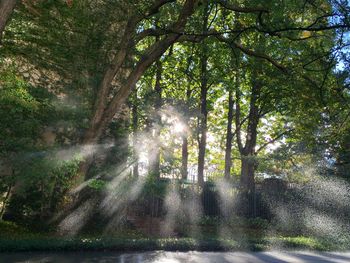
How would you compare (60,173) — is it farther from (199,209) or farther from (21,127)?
(199,209)

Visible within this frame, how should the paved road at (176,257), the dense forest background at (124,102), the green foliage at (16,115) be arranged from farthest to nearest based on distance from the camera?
1. the dense forest background at (124,102)
2. the paved road at (176,257)
3. the green foliage at (16,115)

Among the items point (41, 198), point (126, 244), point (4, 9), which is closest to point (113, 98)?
point (41, 198)

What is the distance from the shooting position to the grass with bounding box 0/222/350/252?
11.2 meters

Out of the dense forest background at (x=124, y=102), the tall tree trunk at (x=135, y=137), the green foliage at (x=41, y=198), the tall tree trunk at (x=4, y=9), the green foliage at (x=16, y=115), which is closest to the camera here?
the tall tree trunk at (x=4, y=9)

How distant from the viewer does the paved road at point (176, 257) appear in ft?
33.4

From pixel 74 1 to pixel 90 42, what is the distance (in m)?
1.79

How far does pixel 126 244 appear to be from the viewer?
39.5 feet

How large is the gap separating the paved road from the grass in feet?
1.41

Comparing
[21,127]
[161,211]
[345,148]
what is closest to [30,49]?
[21,127]

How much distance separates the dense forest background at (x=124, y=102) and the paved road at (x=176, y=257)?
7.07ft

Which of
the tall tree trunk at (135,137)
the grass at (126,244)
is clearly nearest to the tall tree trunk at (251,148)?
the tall tree trunk at (135,137)

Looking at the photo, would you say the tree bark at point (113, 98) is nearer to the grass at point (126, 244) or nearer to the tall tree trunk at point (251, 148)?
the grass at point (126, 244)

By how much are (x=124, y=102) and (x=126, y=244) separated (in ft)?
19.1

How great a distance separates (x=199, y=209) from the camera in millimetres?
20281
